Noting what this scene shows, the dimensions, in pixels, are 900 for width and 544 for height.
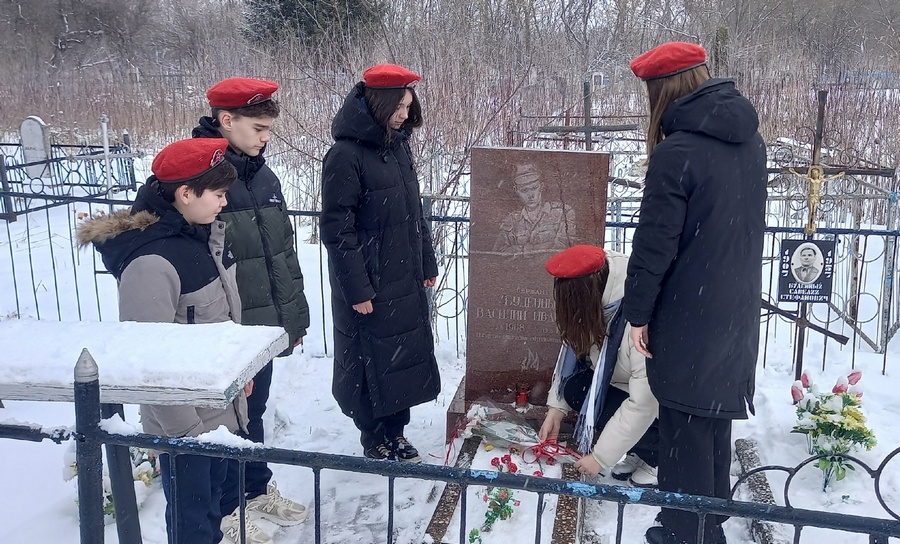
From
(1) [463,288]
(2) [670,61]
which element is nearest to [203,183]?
(2) [670,61]

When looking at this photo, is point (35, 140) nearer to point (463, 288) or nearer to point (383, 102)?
point (463, 288)

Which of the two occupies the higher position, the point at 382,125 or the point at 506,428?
the point at 382,125

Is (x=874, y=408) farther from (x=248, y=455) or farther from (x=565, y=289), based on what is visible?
(x=248, y=455)

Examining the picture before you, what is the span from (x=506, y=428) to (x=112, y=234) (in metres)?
2.00

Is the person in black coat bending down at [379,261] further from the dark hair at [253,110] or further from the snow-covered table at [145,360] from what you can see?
the snow-covered table at [145,360]

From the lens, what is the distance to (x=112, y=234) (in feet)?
7.34

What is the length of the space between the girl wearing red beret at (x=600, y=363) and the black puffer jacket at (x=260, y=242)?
1111 millimetres

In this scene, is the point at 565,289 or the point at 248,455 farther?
the point at 565,289

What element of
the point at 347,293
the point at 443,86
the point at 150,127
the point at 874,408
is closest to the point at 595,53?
the point at 443,86

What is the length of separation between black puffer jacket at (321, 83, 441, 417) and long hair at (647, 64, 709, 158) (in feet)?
3.95

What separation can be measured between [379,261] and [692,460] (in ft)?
5.16

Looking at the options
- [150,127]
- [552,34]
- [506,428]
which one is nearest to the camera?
[506,428]

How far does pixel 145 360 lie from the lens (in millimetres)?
1752

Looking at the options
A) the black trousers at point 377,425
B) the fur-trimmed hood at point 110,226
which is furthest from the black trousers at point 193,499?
the black trousers at point 377,425
